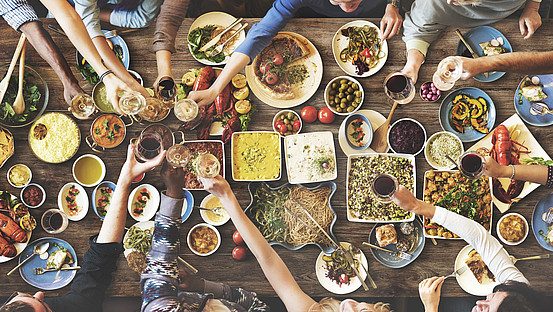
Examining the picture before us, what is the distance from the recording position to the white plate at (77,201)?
244 centimetres

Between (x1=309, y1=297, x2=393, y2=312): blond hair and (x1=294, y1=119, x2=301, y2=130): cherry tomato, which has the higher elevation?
(x1=294, y1=119, x2=301, y2=130): cherry tomato

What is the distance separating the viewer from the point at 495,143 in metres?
2.42

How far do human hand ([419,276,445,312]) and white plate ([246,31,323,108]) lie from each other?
4.90ft

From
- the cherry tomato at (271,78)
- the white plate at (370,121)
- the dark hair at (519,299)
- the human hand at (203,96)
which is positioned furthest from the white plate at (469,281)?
the human hand at (203,96)

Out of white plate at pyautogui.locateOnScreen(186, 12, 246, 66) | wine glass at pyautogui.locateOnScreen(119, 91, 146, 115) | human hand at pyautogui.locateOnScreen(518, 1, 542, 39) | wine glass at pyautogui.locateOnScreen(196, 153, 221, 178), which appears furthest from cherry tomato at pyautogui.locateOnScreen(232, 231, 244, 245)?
human hand at pyautogui.locateOnScreen(518, 1, 542, 39)

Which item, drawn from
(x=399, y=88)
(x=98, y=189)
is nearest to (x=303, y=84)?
(x=399, y=88)

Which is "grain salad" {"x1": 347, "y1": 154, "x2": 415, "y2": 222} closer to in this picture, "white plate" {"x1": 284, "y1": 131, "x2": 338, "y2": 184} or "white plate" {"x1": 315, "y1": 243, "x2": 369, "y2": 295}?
"white plate" {"x1": 284, "y1": 131, "x2": 338, "y2": 184}

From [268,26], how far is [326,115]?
71cm

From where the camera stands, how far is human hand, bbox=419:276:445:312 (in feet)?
7.93

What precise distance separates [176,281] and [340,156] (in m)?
1.35

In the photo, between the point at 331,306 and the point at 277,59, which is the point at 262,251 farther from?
the point at 277,59

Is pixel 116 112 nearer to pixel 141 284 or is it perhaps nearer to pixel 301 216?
pixel 141 284

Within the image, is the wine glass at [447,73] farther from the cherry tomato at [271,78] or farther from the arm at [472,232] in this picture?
the cherry tomato at [271,78]

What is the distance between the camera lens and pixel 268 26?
238 centimetres
